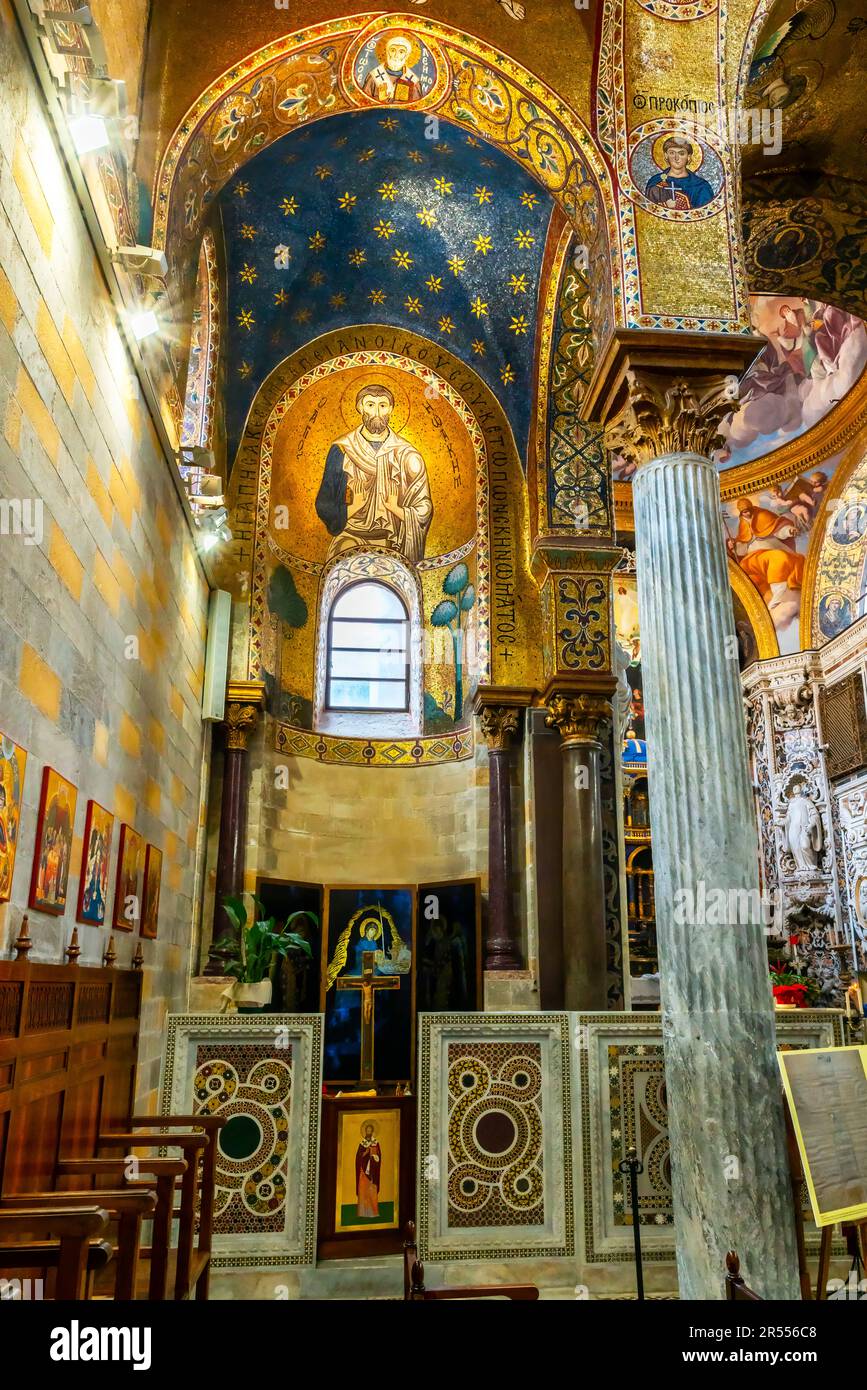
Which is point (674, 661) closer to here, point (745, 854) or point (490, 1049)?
point (745, 854)

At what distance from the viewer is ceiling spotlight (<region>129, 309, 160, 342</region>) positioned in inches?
233

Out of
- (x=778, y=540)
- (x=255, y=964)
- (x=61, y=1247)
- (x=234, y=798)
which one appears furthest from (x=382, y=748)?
(x=61, y=1247)

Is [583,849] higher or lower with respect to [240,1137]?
higher

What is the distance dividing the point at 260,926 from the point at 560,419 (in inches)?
235

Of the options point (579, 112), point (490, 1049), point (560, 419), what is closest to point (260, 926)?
point (490, 1049)

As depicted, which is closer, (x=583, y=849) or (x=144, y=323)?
(x=144, y=323)

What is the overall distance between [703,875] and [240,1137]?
3448mm

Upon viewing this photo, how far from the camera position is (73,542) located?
472 centimetres

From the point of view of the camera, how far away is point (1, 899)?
3.63m

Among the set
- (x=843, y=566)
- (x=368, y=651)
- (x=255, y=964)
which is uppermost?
(x=843, y=566)

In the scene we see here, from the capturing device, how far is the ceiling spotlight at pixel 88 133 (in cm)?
455

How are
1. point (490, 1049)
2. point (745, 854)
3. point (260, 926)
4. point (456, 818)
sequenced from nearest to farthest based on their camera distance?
point (745, 854) < point (490, 1049) < point (260, 926) < point (456, 818)
